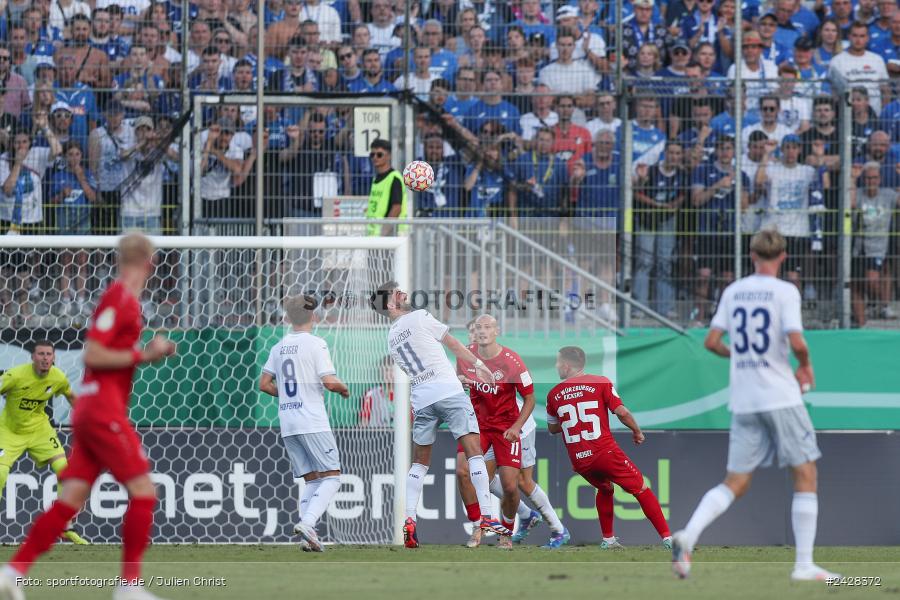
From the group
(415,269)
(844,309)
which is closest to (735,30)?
(844,309)

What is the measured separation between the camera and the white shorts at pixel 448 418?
11.1 meters

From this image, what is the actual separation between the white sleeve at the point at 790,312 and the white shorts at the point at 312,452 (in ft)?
14.9

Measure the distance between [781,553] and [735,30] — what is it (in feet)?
19.4

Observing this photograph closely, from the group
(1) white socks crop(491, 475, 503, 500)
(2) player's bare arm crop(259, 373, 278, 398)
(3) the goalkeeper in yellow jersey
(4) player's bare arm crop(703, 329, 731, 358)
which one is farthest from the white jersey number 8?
(3) the goalkeeper in yellow jersey

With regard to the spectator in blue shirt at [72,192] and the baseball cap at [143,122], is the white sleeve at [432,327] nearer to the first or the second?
the spectator in blue shirt at [72,192]

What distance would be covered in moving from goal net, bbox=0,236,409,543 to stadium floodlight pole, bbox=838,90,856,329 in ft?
15.3

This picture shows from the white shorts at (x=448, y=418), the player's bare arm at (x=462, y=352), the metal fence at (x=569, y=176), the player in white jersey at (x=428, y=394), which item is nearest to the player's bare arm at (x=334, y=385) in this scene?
the player in white jersey at (x=428, y=394)

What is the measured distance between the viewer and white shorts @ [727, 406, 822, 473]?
7.54m

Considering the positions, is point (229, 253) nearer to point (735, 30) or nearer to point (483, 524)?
point (483, 524)

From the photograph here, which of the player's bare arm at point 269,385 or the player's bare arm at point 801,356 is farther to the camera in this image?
the player's bare arm at point 269,385

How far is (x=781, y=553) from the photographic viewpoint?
445 inches

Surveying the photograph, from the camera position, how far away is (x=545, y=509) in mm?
11930

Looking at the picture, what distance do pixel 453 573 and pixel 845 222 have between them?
23.1 feet

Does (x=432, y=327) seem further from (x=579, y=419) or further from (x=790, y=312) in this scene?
(x=790, y=312)
